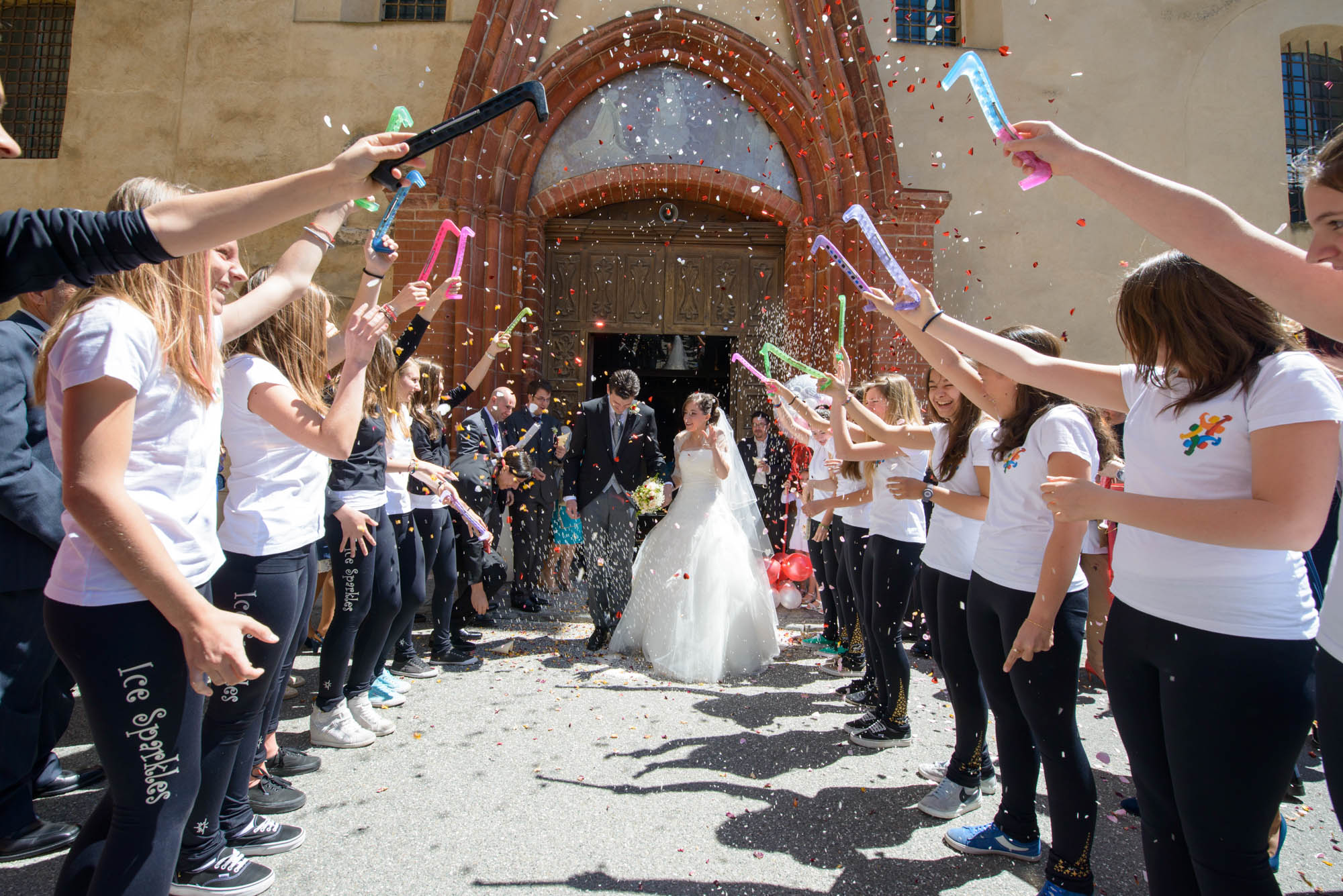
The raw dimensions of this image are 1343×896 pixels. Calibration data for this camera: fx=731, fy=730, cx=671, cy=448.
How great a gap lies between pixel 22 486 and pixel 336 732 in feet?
5.76

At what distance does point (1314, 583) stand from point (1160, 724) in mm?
2139

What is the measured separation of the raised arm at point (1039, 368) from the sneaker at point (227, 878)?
297cm

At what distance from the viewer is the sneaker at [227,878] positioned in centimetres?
233

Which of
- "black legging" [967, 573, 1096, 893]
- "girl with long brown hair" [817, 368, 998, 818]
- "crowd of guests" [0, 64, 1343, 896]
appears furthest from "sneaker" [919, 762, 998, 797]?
"black legging" [967, 573, 1096, 893]

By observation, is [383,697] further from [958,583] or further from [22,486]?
[958,583]

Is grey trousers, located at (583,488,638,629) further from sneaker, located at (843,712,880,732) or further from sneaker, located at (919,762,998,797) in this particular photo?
A: sneaker, located at (919,762,998,797)

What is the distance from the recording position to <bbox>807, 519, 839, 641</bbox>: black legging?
5770 mm

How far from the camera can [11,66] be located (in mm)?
9578

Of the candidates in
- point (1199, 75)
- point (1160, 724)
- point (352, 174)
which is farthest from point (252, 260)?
point (1199, 75)

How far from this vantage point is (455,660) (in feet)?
17.2

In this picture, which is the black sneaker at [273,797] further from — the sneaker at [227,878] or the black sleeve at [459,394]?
the black sleeve at [459,394]

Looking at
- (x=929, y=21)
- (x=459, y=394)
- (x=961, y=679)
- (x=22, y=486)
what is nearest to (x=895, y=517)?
(x=961, y=679)

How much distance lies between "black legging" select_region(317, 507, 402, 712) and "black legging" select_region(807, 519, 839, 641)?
3091mm

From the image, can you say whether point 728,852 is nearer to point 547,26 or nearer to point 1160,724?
point 1160,724
